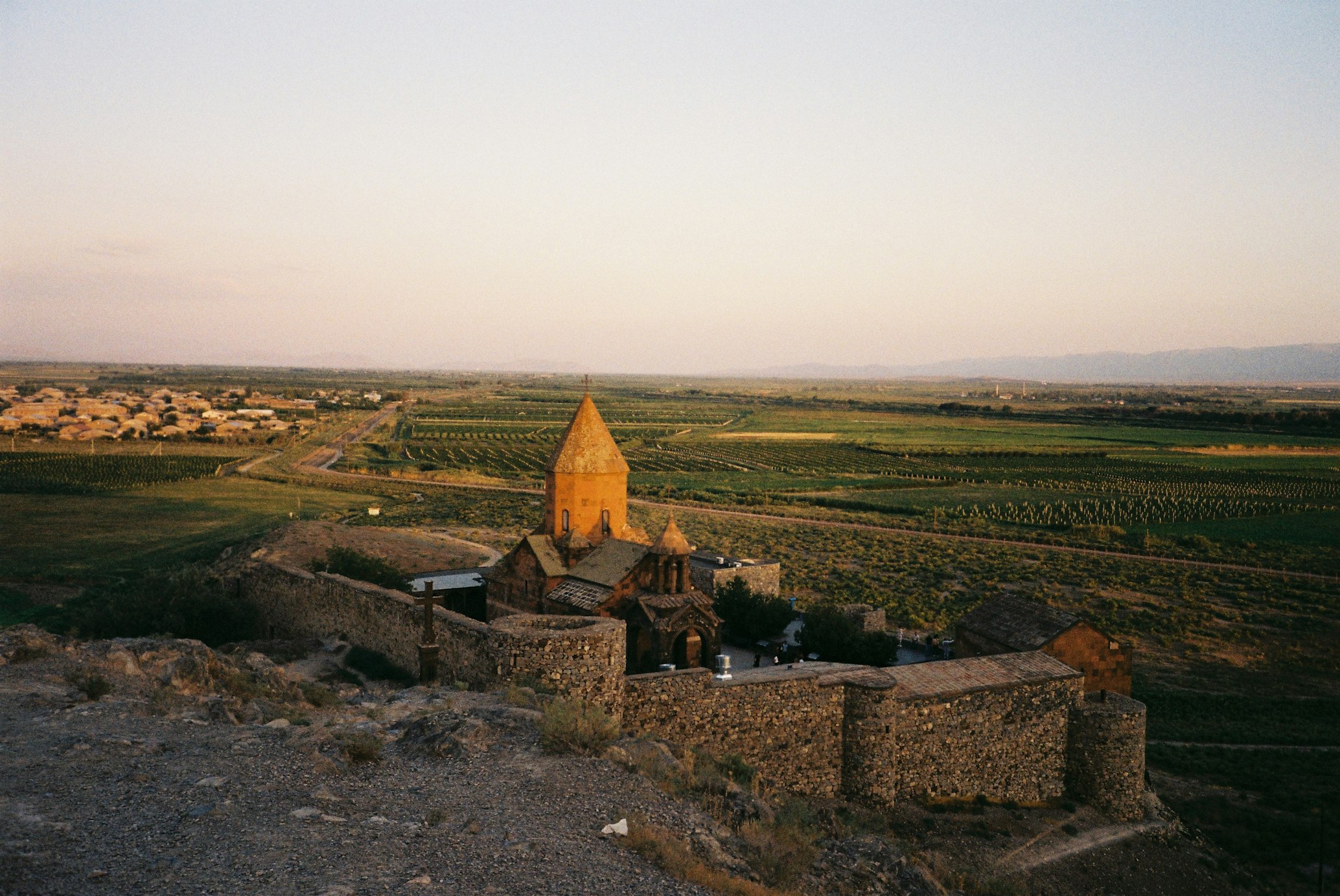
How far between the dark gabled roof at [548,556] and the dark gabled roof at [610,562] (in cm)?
Answer: 25

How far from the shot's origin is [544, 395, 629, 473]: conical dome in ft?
74.6

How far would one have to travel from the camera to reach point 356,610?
715 inches

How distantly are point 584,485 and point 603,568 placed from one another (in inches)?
110

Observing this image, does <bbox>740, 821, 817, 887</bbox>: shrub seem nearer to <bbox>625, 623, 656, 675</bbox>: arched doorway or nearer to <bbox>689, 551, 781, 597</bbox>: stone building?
<bbox>625, 623, 656, 675</bbox>: arched doorway

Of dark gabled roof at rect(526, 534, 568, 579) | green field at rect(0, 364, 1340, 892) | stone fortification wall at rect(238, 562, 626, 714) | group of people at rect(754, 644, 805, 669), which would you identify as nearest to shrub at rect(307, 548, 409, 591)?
stone fortification wall at rect(238, 562, 626, 714)

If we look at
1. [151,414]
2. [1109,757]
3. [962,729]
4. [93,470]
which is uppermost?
[151,414]

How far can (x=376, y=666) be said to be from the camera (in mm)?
16953

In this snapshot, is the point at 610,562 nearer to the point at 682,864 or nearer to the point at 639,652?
the point at 639,652

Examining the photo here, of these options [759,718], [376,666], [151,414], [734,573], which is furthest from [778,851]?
[151,414]

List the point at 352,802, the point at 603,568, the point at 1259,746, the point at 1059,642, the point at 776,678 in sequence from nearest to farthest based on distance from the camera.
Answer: the point at 352,802 → the point at 776,678 → the point at 1059,642 → the point at 1259,746 → the point at 603,568

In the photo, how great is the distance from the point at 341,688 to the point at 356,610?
3.31m

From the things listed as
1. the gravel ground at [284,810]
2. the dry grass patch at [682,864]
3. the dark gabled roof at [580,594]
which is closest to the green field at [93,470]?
the dark gabled roof at [580,594]

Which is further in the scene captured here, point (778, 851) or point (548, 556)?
point (548, 556)

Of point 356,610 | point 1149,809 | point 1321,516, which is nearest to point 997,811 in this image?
point 1149,809
